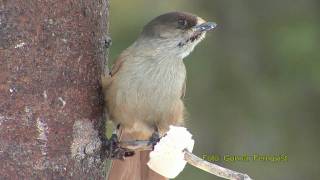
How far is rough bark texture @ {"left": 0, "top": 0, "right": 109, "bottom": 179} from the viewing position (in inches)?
128

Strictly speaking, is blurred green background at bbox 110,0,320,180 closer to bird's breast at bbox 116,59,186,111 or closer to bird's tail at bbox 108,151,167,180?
bird's breast at bbox 116,59,186,111

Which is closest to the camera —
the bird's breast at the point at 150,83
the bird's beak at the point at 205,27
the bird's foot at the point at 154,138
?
the bird's foot at the point at 154,138

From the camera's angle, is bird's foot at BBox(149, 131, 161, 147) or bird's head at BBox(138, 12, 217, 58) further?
bird's head at BBox(138, 12, 217, 58)

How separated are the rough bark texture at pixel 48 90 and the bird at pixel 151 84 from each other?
47 centimetres

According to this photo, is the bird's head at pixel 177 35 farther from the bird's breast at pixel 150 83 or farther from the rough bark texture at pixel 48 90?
the rough bark texture at pixel 48 90

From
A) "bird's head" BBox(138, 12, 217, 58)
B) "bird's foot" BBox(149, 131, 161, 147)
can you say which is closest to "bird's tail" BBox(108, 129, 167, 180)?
"bird's foot" BBox(149, 131, 161, 147)

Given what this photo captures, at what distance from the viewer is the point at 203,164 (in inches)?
131

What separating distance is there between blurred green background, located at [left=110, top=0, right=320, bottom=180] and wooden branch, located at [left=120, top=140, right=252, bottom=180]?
175 inches

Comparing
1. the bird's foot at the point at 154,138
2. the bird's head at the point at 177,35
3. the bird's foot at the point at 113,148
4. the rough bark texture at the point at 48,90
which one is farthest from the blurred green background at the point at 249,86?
the rough bark texture at the point at 48,90

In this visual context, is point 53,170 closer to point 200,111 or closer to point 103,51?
point 103,51

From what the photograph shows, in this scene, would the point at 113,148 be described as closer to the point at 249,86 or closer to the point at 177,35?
the point at 177,35

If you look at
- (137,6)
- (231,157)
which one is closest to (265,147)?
(231,157)

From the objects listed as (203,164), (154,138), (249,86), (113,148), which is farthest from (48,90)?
(249,86)

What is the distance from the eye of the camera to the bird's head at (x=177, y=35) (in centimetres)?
436
